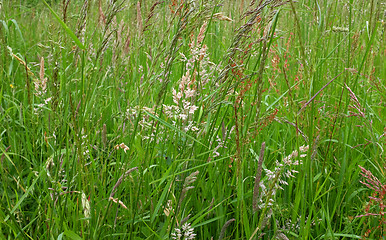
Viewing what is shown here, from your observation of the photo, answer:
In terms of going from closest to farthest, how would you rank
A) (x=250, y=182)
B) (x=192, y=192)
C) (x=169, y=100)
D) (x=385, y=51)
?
(x=192, y=192) < (x=250, y=182) < (x=169, y=100) < (x=385, y=51)

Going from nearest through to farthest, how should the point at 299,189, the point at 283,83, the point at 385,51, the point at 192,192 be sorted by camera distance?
the point at 299,189
the point at 192,192
the point at 283,83
the point at 385,51

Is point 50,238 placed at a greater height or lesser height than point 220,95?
lesser

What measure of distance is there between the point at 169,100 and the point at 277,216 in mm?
1022

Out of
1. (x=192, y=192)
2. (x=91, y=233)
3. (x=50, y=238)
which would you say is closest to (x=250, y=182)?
(x=192, y=192)

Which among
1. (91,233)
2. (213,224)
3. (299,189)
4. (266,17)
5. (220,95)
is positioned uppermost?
(266,17)

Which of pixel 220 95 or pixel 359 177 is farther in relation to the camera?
pixel 359 177

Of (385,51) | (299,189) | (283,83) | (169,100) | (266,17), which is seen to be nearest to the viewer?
(266,17)

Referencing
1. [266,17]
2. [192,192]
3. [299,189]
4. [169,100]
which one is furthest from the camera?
[169,100]

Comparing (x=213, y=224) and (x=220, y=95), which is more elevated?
(x=220, y=95)

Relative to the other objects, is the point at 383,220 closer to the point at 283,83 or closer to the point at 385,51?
the point at 283,83

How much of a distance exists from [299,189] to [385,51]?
7.07 ft

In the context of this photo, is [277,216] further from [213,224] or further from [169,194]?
[169,194]

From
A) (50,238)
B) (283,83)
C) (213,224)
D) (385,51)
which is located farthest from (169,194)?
(385,51)

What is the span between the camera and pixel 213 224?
132 centimetres
